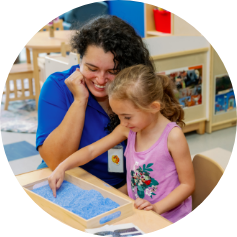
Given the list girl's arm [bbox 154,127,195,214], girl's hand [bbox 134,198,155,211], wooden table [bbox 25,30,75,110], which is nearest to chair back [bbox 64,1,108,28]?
wooden table [bbox 25,30,75,110]

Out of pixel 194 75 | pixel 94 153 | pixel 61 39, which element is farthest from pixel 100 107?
pixel 61 39

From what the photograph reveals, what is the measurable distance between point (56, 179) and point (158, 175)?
1.31 ft

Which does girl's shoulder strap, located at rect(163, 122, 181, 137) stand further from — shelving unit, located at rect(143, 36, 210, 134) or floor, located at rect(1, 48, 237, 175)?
floor, located at rect(1, 48, 237, 175)

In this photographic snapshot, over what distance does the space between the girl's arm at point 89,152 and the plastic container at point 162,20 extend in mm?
3116

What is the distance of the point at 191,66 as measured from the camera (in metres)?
3.15

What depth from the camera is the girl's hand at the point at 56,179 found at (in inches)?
46.8

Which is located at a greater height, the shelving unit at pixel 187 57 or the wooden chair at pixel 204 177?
the shelving unit at pixel 187 57

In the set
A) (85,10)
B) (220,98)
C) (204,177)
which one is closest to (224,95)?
(220,98)

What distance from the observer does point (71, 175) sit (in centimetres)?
124

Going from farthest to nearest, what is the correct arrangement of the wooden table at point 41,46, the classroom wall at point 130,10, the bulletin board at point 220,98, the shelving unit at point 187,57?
the classroom wall at point 130,10 → the wooden table at point 41,46 → the bulletin board at point 220,98 → the shelving unit at point 187,57

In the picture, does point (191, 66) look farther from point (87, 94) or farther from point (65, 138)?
point (65, 138)

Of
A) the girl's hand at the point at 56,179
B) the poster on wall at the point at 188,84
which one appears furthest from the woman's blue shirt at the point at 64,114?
the poster on wall at the point at 188,84

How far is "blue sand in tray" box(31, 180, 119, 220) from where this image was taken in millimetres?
1043

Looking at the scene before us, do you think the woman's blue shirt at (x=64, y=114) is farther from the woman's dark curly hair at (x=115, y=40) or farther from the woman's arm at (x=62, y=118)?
the woman's dark curly hair at (x=115, y=40)
